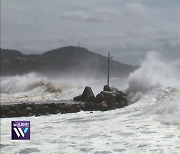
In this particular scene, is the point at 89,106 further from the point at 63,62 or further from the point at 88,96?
the point at 63,62

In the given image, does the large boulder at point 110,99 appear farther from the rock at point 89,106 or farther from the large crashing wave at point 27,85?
the large crashing wave at point 27,85

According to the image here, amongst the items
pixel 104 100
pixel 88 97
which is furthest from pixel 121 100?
pixel 88 97

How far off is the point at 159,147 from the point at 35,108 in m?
14.6

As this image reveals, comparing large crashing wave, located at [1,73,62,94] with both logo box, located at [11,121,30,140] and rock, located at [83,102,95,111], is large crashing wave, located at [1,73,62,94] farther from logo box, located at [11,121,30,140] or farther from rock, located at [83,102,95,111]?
logo box, located at [11,121,30,140]

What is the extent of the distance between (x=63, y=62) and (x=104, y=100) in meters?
77.9

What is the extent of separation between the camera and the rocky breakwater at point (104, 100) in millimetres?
26753

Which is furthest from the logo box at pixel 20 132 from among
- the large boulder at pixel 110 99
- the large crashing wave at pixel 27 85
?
the large crashing wave at pixel 27 85

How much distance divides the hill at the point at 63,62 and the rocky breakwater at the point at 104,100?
50126 millimetres

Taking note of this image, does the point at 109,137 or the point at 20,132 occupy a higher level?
the point at 20,132

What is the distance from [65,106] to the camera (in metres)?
25.9

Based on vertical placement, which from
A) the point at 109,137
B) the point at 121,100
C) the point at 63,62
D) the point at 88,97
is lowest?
the point at 109,137

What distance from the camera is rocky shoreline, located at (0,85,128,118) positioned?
969 inches

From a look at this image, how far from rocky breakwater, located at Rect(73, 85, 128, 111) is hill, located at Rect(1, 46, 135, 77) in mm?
50126

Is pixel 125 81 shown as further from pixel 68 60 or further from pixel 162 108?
pixel 68 60
